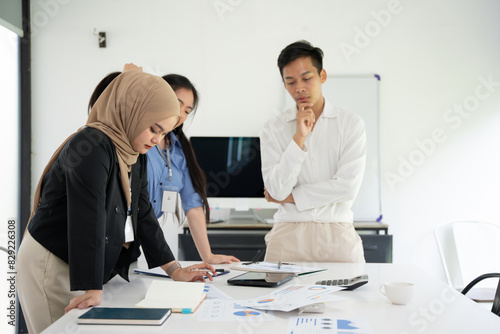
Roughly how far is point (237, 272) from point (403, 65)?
112 inches

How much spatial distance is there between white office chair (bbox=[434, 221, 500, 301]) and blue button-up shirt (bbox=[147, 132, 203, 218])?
245cm

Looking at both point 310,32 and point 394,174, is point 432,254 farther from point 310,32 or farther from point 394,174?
point 310,32

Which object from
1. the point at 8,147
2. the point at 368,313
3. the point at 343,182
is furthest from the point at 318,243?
the point at 8,147

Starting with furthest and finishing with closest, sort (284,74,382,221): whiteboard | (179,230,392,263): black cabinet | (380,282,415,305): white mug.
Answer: (284,74,382,221): whiteboard, (179,230,392,263): black cabinet, (380,282,415,305): white mug

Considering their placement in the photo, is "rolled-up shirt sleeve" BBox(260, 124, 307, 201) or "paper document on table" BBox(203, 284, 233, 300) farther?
"rolled-up shirt sleeve" BBox(260, 124, 307, 201)

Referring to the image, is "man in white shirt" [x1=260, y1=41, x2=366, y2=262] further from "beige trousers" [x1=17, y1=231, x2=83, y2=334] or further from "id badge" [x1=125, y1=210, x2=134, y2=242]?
"beige trousers" [x1=17, y1=231, x2=83, y2=334]

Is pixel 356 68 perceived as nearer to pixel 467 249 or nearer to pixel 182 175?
pixel 467 249

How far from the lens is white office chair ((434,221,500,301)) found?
3.94 meters

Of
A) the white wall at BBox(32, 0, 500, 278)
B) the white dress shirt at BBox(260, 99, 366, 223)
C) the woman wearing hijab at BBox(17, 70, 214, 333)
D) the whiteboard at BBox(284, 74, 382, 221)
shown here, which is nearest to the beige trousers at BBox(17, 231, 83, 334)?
the woman wearing hijab at BBox(17, 70, 214, 333)

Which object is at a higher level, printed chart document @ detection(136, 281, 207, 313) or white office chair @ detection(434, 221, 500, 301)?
printed chart document @ detection(136, 281, 207, 313)

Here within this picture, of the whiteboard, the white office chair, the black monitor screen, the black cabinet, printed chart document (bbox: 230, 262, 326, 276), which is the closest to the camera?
printed chart document (bbox: 230, 262, 326, 276)

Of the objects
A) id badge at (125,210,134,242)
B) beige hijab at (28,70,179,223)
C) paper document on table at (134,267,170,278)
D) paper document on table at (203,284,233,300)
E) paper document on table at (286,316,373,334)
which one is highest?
beige hijab at (28,70,179,223)

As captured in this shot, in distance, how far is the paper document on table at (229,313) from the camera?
1281mm

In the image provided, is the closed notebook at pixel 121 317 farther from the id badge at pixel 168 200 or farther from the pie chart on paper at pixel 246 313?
the id badge at pixel 168 200
